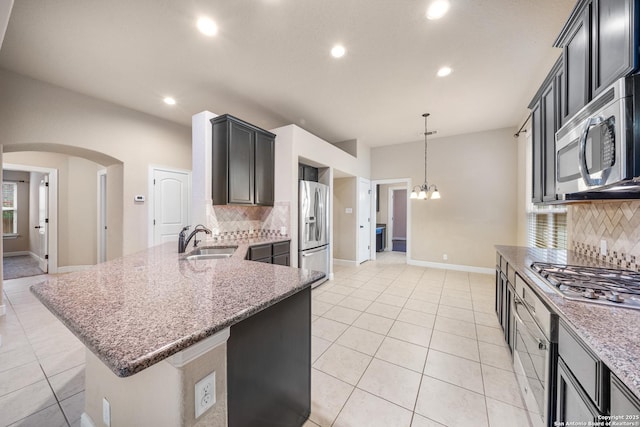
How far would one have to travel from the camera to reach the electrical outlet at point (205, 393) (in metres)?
0.79

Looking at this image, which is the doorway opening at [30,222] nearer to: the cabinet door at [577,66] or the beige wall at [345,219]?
the beige wall at [345,219]

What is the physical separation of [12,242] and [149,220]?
5909mm

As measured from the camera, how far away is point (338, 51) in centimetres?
242

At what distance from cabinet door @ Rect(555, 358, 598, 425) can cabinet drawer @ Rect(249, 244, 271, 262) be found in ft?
8.87

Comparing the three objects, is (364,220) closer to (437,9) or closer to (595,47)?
(437,9)

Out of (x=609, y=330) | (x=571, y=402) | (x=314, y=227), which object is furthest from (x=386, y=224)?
(x=609, y=330)

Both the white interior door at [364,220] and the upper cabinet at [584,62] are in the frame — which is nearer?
the upper cabinet at [584,62]

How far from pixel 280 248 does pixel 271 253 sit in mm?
195

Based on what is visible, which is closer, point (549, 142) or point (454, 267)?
point (549, 142)

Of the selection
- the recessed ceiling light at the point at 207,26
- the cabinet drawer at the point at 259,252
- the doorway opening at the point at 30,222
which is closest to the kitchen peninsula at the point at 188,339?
the cabinet drawer at the point at 259,252

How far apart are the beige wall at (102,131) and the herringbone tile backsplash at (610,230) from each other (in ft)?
17.9

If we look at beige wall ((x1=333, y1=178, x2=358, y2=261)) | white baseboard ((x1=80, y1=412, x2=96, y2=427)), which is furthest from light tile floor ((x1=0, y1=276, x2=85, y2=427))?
beige wall ((x1=333, y1=178, x2=358, y2=261))

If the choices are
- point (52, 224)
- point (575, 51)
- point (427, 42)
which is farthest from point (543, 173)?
point (52, 224)

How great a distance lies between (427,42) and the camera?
2285 millimetres
